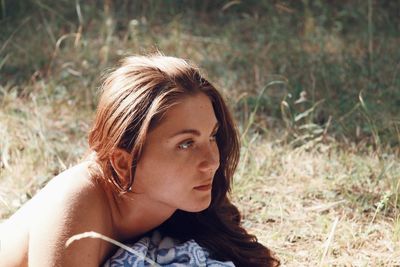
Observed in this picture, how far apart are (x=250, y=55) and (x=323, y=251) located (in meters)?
1.82

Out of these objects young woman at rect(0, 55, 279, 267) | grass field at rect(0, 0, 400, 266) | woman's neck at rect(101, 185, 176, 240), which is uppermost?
young woman at rect(0, 55, 279, 267)

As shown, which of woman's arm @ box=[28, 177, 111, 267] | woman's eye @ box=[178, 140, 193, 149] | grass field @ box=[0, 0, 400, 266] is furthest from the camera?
grass field @ box=[0, 0, 400, 266]

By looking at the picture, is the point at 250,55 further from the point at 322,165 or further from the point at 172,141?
the point at 172,141

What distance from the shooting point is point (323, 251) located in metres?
2.61

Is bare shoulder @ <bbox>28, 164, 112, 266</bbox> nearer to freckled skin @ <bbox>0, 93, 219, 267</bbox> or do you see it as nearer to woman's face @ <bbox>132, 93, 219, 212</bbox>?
freckled skin @ <bbox>0, 93, 219, 267</bbox>

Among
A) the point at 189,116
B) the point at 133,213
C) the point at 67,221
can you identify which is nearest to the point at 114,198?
the point at 133,213

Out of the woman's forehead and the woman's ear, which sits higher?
the woman's forehead

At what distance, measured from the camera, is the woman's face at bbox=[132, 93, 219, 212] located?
211cm

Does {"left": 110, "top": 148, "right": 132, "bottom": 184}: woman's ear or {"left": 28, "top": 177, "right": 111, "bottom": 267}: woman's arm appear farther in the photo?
{"left": 110, "top": 148, "right": 132, "bottom": 184}: woman's ear

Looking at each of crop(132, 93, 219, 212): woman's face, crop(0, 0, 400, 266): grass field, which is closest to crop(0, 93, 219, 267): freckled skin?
crop(132, 93, 219, 212): woman's face

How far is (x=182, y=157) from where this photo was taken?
2125 millimetres

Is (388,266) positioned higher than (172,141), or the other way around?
(172,141)

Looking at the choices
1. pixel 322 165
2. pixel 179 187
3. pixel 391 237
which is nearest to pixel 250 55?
pixel 322 165

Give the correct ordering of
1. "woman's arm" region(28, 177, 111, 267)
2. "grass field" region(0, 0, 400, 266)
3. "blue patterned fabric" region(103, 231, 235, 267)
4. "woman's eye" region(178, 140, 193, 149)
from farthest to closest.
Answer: "grass field" region(0, 0, 400, 266)
"blue patterned fabric" region(103, 231, 235, 267)
"woman's eye" region(178, 140, 193, 149)
"woman's arm" region(28, 177, 111, 267)
